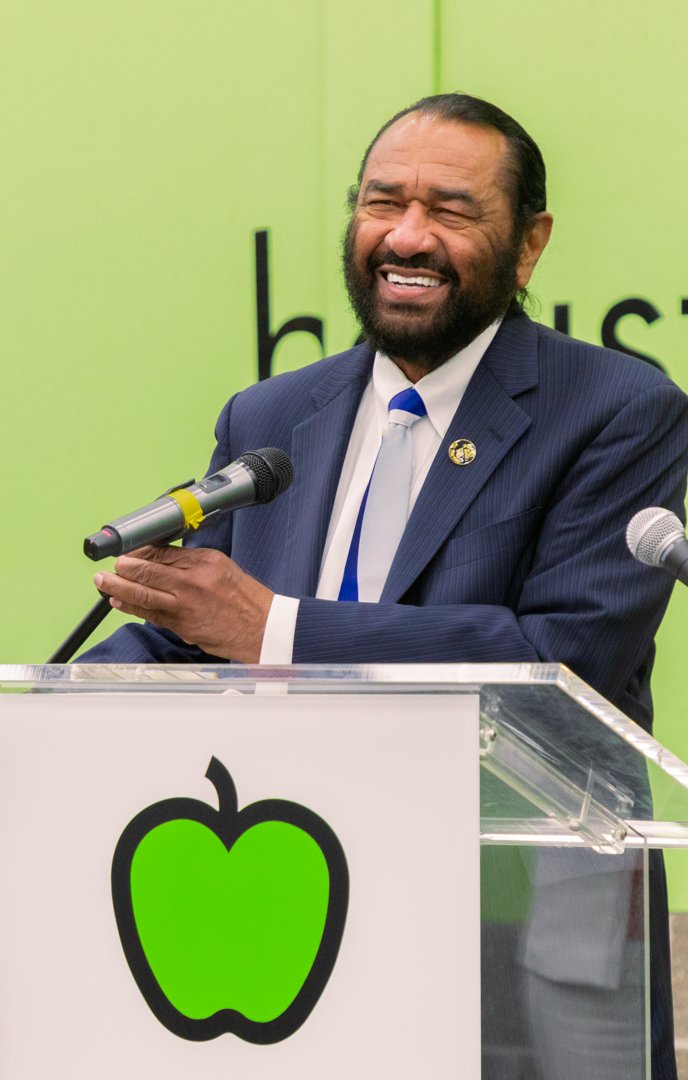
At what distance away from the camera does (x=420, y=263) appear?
2016mm

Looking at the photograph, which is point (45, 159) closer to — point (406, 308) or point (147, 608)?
point (406, 308)

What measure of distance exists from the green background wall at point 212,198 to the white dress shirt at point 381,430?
26.4 inches

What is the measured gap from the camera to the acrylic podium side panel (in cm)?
105

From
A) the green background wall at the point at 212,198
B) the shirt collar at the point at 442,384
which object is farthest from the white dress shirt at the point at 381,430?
the green background wall at the point at 212,198

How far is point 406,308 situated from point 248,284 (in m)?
0.85

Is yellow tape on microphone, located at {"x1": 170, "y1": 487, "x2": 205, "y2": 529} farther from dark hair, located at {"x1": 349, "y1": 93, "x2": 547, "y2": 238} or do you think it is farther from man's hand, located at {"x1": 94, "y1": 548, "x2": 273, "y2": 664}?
dark hair, located at {"x1": 349, "y1": 93, "x2": 547, "y2": 238}

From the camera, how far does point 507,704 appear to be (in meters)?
1.08

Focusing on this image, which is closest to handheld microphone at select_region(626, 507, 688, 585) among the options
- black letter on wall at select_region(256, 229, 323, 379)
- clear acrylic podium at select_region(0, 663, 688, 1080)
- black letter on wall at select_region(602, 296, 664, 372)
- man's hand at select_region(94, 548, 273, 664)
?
clear acrylic podium at select_region(0, 663, 688, 1080)

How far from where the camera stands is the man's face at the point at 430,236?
1993 mm

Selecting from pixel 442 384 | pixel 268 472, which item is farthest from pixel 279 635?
pixel 442 384

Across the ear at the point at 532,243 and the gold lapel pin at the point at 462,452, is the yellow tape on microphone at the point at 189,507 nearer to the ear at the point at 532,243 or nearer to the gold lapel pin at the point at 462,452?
the gold lapel pin at the point at 462,452

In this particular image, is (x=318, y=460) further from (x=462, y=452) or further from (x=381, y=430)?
(x=462, y=452)

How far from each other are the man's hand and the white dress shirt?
0.31 metres

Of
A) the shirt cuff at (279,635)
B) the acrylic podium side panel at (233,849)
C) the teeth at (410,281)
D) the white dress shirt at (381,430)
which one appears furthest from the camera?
the teeth at (410,281)
